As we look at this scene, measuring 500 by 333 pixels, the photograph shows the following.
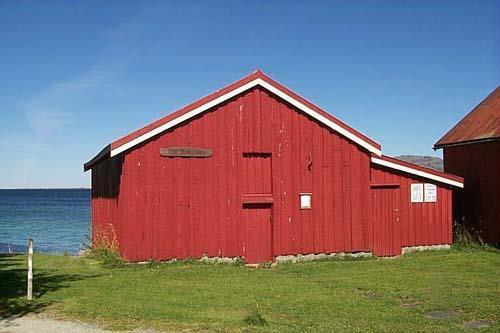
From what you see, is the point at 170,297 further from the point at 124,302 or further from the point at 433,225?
the point at 433,225

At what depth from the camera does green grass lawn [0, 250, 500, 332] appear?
10.3m

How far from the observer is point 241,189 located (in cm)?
1947

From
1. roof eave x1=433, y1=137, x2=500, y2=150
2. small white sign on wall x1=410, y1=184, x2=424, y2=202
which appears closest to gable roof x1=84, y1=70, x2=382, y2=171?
small white sign on wall x1=410, y1=184, x2=424, y2=202

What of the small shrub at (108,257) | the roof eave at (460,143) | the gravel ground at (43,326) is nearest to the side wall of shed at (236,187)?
the small shrub at (108,257)

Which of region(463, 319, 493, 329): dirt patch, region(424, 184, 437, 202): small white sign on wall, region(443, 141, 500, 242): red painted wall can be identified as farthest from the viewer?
region(443, 141, 500, 242): red painted wall

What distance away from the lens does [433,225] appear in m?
21.8

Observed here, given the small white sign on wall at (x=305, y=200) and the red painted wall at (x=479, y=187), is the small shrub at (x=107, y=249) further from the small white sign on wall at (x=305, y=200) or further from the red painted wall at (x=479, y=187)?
the red painted wall at (x=479, y=187)

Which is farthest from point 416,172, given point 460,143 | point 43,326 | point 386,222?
point 43,326

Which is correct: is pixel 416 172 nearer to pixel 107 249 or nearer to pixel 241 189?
pixel 241 189

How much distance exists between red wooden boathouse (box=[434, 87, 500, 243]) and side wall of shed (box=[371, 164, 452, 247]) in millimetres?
1570

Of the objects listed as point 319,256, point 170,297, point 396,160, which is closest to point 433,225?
point 396,160

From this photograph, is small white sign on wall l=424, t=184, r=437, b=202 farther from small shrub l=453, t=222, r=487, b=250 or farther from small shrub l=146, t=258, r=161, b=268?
small shrub l=146, t=258, r=161, b=268

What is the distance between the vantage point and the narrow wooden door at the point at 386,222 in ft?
68.9

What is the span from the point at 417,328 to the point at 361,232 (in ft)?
36.1
